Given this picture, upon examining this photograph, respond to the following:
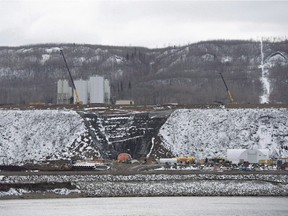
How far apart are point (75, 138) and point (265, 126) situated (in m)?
24.2

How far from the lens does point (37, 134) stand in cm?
10188

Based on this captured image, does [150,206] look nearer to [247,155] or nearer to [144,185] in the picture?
[144,185]

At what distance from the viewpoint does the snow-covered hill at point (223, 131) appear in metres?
98.2

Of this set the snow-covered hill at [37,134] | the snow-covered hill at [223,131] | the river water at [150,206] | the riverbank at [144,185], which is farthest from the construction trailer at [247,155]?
the river water at [150,206]

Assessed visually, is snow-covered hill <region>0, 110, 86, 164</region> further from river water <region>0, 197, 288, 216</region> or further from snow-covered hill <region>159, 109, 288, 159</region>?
river water <region>0, 197, 288, 216</region>

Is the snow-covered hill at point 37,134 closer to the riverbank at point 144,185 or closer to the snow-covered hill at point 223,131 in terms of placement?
the snow-covered hill at point 223,131

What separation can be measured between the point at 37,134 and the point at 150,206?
4445cm

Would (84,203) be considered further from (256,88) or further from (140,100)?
(256,88)

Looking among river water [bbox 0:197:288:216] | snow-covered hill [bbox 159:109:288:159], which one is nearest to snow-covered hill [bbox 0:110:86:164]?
snow-covered hill [bbox 159:109:288:159]

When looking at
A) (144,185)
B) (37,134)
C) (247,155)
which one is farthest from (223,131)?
Result: (144,185)

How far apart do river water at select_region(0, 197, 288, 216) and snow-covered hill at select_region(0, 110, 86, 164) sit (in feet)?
95.5

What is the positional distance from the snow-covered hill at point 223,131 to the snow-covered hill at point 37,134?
12.1 metres

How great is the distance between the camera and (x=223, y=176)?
7738 cm

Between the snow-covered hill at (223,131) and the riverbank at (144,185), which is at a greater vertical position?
the snow-covered hill at (223,131)
